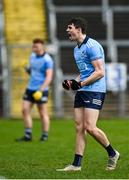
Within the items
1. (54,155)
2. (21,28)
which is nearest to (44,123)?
(54,155)

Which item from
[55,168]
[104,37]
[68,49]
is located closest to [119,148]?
[55,168]

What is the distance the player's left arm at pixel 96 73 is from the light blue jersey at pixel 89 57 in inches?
2.4

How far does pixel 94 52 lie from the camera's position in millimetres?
10172

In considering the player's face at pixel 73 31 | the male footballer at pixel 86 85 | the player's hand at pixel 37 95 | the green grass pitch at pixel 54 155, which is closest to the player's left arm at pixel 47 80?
the player's hand at pixel 37 95

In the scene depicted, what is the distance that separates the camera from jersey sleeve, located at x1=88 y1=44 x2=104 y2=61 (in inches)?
400

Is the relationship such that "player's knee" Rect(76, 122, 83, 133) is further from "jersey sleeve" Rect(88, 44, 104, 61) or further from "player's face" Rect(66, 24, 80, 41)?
"player's face" Rect(66, 24, 80, 41)

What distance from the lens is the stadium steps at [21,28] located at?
2308 centimetres

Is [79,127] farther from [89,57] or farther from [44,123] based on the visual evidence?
[44,123]

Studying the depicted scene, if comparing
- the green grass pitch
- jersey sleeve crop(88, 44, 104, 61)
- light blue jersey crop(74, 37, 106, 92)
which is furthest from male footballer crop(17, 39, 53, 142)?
jersey sleeve crop(88, 44, 104, 61)

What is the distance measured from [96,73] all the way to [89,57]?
27cm

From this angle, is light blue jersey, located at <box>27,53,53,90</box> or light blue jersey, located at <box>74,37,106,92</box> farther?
light blue jersey, located at <box>27,53,53,90</box>

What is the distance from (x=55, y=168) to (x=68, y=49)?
14.9m

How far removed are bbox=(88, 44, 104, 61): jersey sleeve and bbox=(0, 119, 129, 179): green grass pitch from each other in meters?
1.52

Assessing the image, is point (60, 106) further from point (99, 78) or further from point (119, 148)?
point (99, 78)
